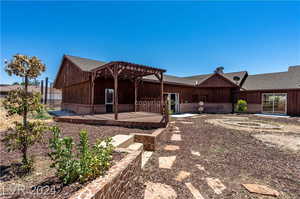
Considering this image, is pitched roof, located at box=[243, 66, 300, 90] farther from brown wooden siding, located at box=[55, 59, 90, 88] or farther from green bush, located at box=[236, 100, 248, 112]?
brown wooden siding, located at box=[55, 59, 90, 88]

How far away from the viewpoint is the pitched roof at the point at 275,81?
13748 millimetres

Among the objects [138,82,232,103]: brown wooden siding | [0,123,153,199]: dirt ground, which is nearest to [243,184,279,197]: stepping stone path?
[0,123,153,199]: dirt ground

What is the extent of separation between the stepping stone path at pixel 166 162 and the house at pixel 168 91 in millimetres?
5390

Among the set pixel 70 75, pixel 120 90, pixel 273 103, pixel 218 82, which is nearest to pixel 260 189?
pixel 120 90

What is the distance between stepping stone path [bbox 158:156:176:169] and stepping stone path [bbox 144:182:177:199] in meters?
0.68

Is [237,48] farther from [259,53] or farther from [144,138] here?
[144,138]

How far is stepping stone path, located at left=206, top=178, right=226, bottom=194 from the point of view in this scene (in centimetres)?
227

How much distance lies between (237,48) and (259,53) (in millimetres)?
2146

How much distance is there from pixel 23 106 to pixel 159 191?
293 centimetres

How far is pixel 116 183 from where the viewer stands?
6.00ft

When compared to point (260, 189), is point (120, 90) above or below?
above

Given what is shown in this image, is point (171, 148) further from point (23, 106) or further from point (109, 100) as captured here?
point (109, 100)

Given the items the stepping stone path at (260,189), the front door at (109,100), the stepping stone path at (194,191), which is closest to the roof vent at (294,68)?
the stepping stone path at (260,189)

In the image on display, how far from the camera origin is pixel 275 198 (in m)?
2.10
